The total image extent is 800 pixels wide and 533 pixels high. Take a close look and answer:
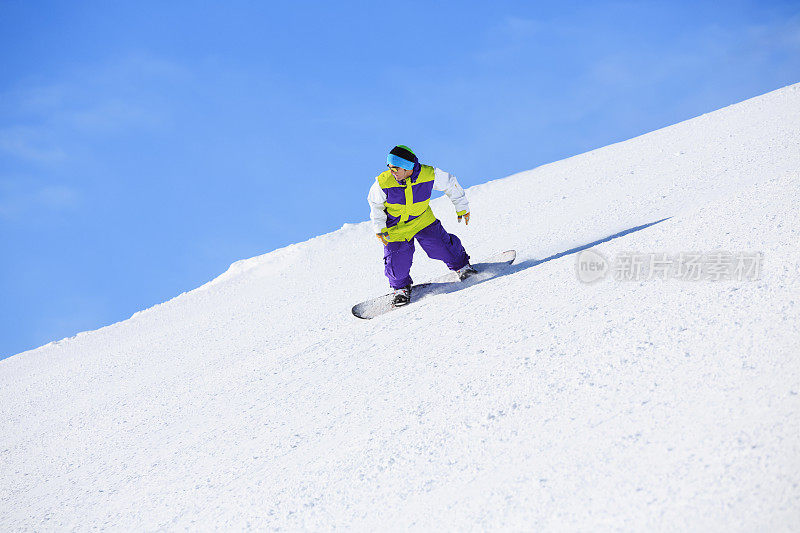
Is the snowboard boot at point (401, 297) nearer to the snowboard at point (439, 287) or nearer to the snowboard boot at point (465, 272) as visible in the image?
the snowboard at point (439, 287)

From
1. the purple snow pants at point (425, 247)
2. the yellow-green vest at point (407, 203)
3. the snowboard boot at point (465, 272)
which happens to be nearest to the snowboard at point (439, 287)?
the snowboard boot at point (465, 272)

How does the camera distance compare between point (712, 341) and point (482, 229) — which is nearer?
point (712, 341)

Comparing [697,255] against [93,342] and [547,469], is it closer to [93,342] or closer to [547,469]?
[547,469]

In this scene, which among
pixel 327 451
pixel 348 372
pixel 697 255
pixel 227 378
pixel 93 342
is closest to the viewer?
Result: pixel 327 451

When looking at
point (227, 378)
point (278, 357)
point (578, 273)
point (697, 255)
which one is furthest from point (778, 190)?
point (227, 378)

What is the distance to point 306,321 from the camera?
7039 millimetres

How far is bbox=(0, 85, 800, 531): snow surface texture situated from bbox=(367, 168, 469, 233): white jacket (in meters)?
0.89

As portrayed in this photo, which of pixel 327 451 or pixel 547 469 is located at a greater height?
pixel 327 451

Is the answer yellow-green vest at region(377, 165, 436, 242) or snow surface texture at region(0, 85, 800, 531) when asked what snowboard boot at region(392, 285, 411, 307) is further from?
yellow-green vest at region(377, 165, 436, 242)

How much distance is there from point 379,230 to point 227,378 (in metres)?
1.94

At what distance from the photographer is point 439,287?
20.1 feet

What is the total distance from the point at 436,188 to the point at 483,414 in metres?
2.93

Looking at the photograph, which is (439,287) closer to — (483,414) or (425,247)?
(425,247)

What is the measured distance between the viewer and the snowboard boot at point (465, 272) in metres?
6.15
